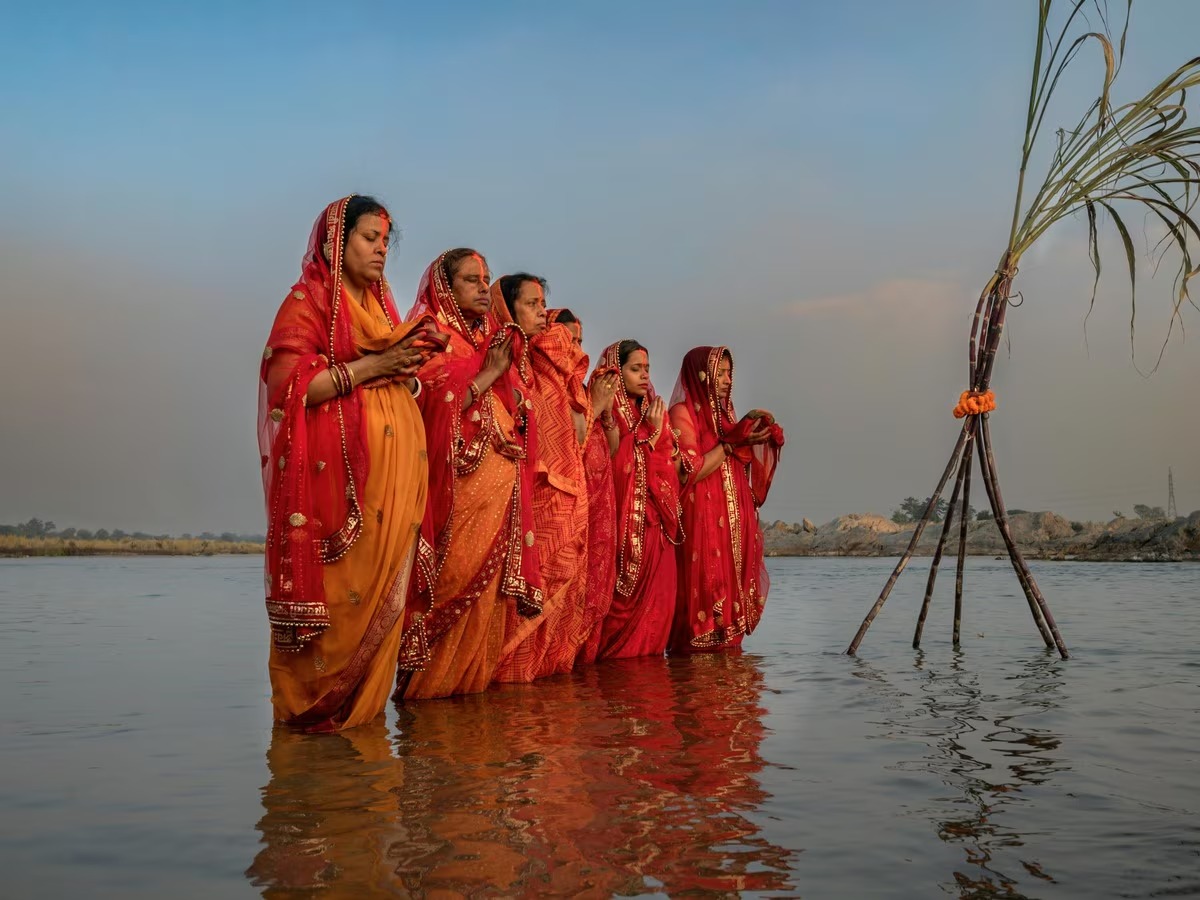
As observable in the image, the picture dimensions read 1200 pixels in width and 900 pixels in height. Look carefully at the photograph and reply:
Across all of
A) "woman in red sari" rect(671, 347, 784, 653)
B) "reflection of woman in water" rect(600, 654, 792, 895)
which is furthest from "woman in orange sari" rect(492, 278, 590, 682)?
"woman in red sari" rect(671, 347, 784, 653)

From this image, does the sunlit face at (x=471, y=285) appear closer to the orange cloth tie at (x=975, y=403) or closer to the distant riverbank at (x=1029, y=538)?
the orange cloth tie at (x=975, y=403)

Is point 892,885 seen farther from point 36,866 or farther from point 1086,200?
point 1086,200

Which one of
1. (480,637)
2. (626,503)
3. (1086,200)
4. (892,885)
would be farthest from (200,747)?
(1086,200)

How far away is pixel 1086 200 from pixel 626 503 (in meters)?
3.50

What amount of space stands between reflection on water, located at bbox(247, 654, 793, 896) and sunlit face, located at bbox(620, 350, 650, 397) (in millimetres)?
3178

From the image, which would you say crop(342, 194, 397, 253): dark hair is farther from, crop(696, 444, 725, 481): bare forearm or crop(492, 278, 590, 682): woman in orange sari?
crop(696, 444, 725, 481): bare forearm

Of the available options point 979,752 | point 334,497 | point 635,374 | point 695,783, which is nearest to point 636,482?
point 635,374

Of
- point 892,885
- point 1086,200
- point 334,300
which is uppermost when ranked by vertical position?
point 1086,200

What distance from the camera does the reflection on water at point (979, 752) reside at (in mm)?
2961

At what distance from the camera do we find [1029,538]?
95.3 feet

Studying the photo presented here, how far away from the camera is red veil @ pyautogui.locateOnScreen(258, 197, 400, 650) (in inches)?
188

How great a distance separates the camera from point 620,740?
4.70 m

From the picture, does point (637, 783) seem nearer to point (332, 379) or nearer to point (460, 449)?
point (332, 379)

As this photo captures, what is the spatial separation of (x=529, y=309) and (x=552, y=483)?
104 cm
